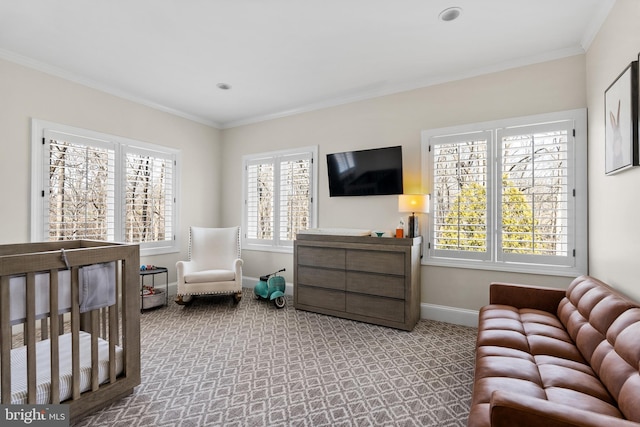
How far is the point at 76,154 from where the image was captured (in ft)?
11.9

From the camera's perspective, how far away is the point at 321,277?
150 inches

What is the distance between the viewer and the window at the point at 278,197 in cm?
458

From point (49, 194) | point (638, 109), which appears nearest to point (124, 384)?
point (49, 194)

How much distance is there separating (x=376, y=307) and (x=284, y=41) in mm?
2882

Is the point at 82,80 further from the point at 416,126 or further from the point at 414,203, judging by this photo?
the point at 414,203

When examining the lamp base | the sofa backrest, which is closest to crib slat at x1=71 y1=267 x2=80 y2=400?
the sofa backrest

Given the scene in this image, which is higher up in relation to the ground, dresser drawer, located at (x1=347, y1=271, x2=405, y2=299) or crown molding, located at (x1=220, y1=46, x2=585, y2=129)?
crown molding, located at (x1=220, y1=46, x2=585, y2=129)

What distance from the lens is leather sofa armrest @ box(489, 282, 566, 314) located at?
2.52 meters

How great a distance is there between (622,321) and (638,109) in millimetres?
1330

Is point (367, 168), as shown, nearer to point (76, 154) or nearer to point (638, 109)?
point (638, 109)

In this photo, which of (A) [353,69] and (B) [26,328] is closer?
(B) [26,328]

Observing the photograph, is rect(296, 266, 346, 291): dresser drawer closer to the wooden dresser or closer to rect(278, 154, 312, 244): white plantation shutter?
the wooden dresser

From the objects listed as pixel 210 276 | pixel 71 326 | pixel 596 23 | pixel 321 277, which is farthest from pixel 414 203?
pixel 71 326

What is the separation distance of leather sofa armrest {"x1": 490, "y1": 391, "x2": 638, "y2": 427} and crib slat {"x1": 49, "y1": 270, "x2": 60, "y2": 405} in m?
2.15
